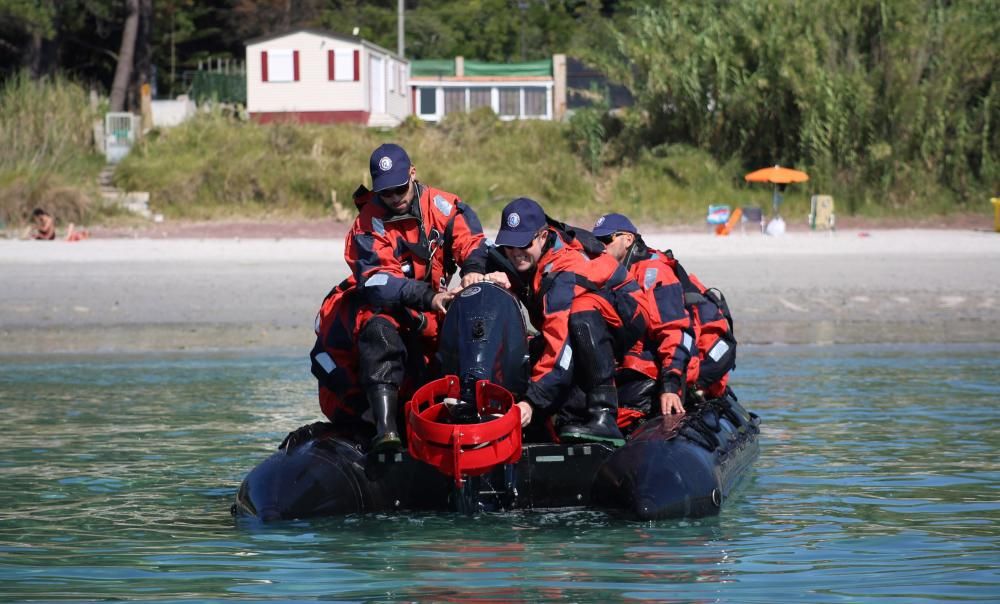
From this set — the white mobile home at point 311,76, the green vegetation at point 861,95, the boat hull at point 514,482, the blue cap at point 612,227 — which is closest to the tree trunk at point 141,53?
the white mobile home at point 311,76

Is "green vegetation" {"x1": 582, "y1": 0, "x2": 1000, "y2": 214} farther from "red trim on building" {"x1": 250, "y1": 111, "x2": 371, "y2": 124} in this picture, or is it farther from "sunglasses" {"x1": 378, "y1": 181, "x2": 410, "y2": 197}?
"sunglasses" {"x1": 378, "y1": 181, "x2": 410, "y2": 197}

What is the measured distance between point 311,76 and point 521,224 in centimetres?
3484

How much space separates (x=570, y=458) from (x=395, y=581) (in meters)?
1.21

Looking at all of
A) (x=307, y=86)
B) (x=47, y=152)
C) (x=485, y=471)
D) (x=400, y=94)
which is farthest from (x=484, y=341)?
(x=400, y=94)

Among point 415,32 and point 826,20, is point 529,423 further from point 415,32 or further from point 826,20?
point 415,32

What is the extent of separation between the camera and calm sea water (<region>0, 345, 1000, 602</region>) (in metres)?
5.91

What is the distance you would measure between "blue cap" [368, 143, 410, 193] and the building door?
3470cm

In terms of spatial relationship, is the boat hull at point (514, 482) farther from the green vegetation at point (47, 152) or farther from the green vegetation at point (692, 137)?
the green vegetation at point (692, 137)

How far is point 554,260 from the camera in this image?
6.97 metres

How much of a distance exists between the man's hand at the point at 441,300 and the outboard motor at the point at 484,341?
0.54ft

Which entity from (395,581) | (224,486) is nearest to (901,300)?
(224,486)

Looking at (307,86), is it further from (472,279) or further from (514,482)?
(514,482)

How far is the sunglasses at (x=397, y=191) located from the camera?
7289mm

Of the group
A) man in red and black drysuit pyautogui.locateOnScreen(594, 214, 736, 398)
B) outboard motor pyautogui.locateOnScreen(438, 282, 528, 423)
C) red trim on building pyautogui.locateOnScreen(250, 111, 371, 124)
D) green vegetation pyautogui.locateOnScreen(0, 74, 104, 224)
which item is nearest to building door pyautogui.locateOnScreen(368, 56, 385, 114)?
red trim on building pyautogui.locateOnScreen(250, 111, 371, 124)
